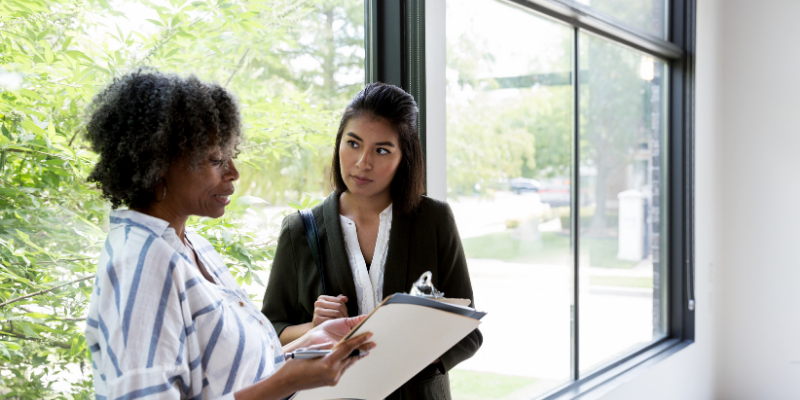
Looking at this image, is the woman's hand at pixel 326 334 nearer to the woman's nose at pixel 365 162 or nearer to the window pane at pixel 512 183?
the woman's nose at pixel 365 162

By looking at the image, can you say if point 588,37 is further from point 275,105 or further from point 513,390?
point 275,105

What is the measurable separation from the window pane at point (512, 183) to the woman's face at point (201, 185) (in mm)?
1348

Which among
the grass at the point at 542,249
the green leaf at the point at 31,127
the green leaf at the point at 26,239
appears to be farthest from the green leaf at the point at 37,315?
the grass at the point at 542,249

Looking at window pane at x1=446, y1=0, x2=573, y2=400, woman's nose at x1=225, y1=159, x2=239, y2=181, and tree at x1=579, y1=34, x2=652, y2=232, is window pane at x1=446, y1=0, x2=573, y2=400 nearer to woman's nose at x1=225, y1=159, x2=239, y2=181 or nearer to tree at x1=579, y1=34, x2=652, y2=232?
tree at x1=579, y1=34, x2=652, y2=232

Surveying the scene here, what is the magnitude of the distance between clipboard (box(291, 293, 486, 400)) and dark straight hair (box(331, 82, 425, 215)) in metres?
0.42

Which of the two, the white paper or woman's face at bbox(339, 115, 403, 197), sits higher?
woman's face at bbox(339, 115, 403, 197)

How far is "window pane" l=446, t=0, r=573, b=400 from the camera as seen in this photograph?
92.4 inches

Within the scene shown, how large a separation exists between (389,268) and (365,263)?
0.06m

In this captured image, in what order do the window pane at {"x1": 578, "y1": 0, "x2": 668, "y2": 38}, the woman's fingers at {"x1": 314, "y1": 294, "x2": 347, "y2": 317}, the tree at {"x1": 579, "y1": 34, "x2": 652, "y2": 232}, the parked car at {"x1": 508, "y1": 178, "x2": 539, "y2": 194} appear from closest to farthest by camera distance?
the woman's fingers at {"x1": 314, "y1": 294, "x2": 347, "y2": 317}, the parked car at {"x1": 508, "y1": 178, "x2": 539, "y2": 194}, the tree at {"x1": 579, "y1": 34, "x2": 652, "y2": 232}, the window pane at {"x1": 578, "y1": 0, "x2": 668, "y2": 38}

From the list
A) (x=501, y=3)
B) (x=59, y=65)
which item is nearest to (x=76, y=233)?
(x=59, y=65)

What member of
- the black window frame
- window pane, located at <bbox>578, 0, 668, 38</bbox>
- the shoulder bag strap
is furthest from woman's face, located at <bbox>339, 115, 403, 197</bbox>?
window pane, located at <bbox>578, 0, 668, 38</bbox>

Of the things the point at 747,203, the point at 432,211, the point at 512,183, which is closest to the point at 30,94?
the point at 432,211

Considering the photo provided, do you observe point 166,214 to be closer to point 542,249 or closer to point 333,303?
point 333,303

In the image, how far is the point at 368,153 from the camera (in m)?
1.34
